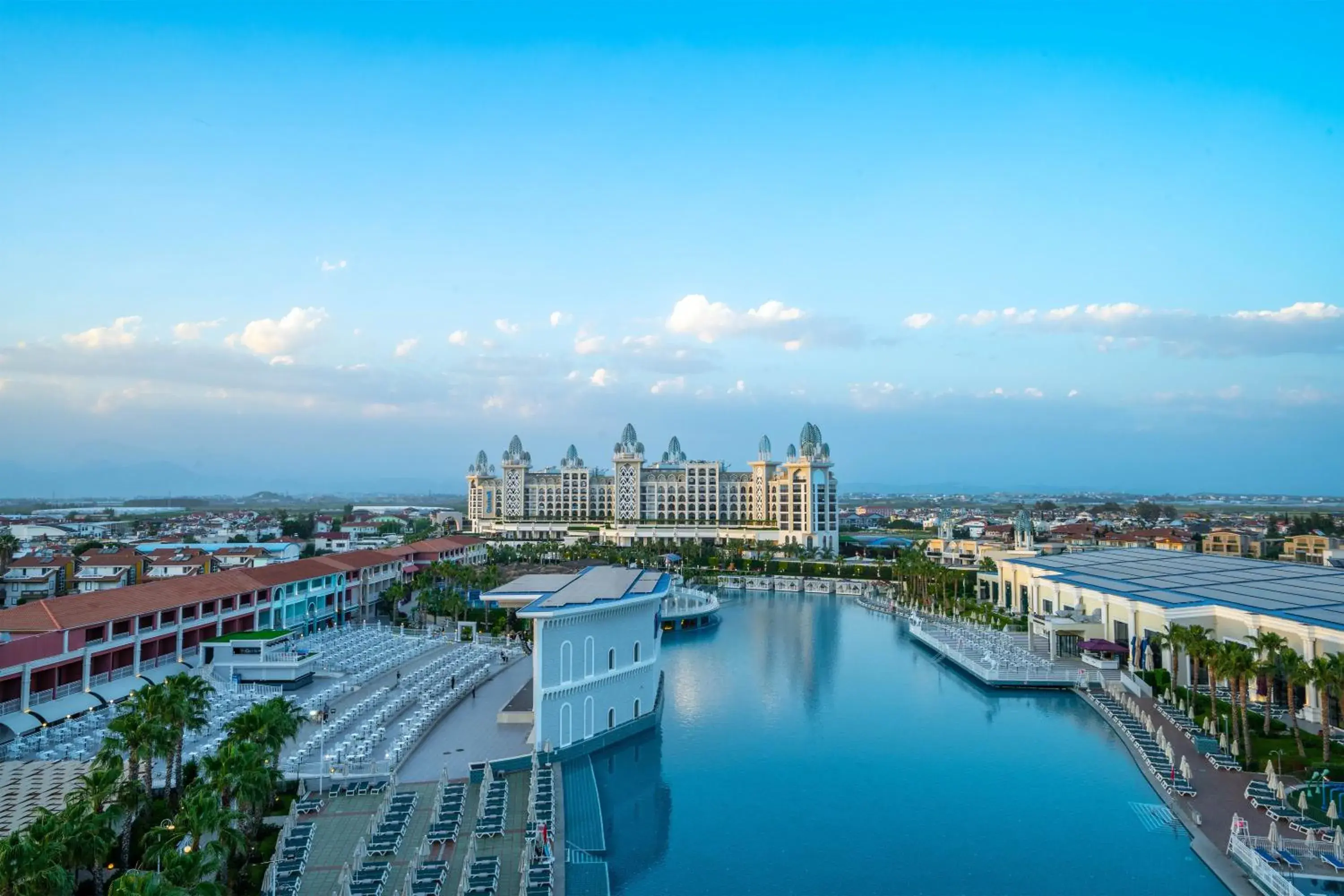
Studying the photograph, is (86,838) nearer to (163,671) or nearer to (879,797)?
(879,797)

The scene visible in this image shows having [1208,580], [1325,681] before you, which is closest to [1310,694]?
[1325,681]

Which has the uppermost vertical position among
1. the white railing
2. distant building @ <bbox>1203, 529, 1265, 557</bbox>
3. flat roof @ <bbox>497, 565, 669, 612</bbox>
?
flat roof @ <bbox>497, 565, 669, 612</bbox>

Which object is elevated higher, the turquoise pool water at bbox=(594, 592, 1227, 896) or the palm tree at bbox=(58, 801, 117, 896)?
the palm tree at bbox=(58, 801, 117, 896)

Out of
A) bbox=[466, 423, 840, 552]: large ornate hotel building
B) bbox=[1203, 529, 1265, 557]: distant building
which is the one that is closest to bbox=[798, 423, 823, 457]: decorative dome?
bbox=[466, 423, 840, 552]: large ornate hotel building

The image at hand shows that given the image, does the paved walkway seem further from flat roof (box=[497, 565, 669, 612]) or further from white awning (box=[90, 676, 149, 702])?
white awning (box=[90, 676, 149, 702])

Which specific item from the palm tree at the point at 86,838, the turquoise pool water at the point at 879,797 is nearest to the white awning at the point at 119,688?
the palm tree at the point at 86,838

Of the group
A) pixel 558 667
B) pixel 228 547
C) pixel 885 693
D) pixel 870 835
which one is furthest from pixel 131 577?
pixel 870 835

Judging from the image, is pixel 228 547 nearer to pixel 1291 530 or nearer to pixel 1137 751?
pixel 1137 751

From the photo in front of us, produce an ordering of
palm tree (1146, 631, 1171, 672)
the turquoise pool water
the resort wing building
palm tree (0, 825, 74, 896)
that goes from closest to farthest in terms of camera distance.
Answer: palm tree (0, 825, 74, 896), the turquoise pool water, the resort wing building, palm tree (1146, 631, 1171, 672)
